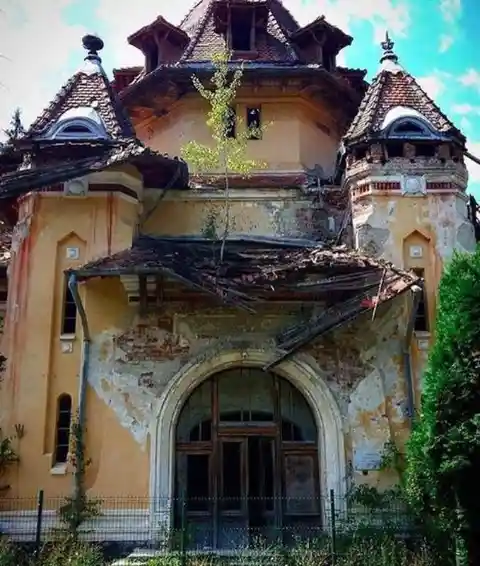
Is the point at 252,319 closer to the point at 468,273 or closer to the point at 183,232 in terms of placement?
the point at 183,232

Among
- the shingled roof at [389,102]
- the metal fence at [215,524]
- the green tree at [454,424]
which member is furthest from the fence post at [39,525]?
the shingled roof at [389,102]

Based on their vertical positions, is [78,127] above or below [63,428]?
above

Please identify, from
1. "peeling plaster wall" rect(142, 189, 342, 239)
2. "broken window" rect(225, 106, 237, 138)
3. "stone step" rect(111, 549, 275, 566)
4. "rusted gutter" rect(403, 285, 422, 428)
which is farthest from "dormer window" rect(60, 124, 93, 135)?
"stone step" rect(111, 549, 275, 566)

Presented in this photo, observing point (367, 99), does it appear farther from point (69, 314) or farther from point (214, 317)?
point (69, 314)

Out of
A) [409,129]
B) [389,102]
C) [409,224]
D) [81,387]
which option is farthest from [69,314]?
[389,102]

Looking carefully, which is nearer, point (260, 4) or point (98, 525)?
point (98, 525)

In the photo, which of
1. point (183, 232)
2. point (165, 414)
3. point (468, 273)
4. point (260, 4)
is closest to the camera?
point (468, 273)

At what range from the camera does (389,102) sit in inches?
630

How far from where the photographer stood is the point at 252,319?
1398cm

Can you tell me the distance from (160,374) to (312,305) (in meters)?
3.24

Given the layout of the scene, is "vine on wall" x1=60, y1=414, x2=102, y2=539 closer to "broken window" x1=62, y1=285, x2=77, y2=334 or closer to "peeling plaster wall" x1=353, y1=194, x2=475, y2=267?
"broken window" x1=62, y1=285, x2=77, y2=334

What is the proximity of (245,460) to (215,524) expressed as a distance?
1.28 meters

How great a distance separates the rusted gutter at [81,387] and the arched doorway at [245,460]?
182cm

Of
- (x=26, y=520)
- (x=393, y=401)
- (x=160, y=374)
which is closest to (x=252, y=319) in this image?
(x=160, y=374)
